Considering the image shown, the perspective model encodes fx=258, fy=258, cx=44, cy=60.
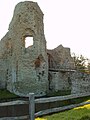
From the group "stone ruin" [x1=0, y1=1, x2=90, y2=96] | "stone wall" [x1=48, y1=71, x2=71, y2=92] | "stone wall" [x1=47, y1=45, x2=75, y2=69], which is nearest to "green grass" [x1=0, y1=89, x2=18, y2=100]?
"stone ruin" [x1=0, y1=1, x2=90, y2=96]

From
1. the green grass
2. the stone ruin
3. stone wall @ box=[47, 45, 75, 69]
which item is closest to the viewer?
the green grass

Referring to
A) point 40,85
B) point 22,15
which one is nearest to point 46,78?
point 40,85

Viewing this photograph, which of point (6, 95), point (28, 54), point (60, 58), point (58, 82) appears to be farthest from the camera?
point (60, 58)

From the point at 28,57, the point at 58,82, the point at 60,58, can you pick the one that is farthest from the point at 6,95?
the point at 60,58

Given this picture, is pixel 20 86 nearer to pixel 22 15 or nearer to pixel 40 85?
pixel 40 85

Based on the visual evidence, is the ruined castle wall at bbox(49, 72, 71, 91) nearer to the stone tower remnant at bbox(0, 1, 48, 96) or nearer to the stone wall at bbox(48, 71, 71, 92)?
the stone wall at bbox(48, 71, 71, 92)

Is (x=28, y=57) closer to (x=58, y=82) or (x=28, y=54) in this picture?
(x=28, y=54)

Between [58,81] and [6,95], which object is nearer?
[6,95]

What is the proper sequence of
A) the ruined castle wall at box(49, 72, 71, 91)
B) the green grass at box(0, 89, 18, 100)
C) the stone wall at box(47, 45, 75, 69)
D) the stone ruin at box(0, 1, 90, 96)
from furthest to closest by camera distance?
the stone wall at box(47, 45, 75, 69) → the ruined castle wall at box(49, 72, 71, 91) → the stone ruin at box(0, 1, 90, 96) → the green grass at box(0, 89, 18, 100)

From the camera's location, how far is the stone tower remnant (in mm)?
24469

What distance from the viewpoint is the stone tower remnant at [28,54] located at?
24469 mm

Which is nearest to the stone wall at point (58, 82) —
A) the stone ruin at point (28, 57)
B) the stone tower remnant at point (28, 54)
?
the stone ruin at point (28, 57)

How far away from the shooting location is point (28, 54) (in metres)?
24.5

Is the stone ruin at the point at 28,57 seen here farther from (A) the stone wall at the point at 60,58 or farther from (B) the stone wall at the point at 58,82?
(A) the stone wall at the point at 60,58
